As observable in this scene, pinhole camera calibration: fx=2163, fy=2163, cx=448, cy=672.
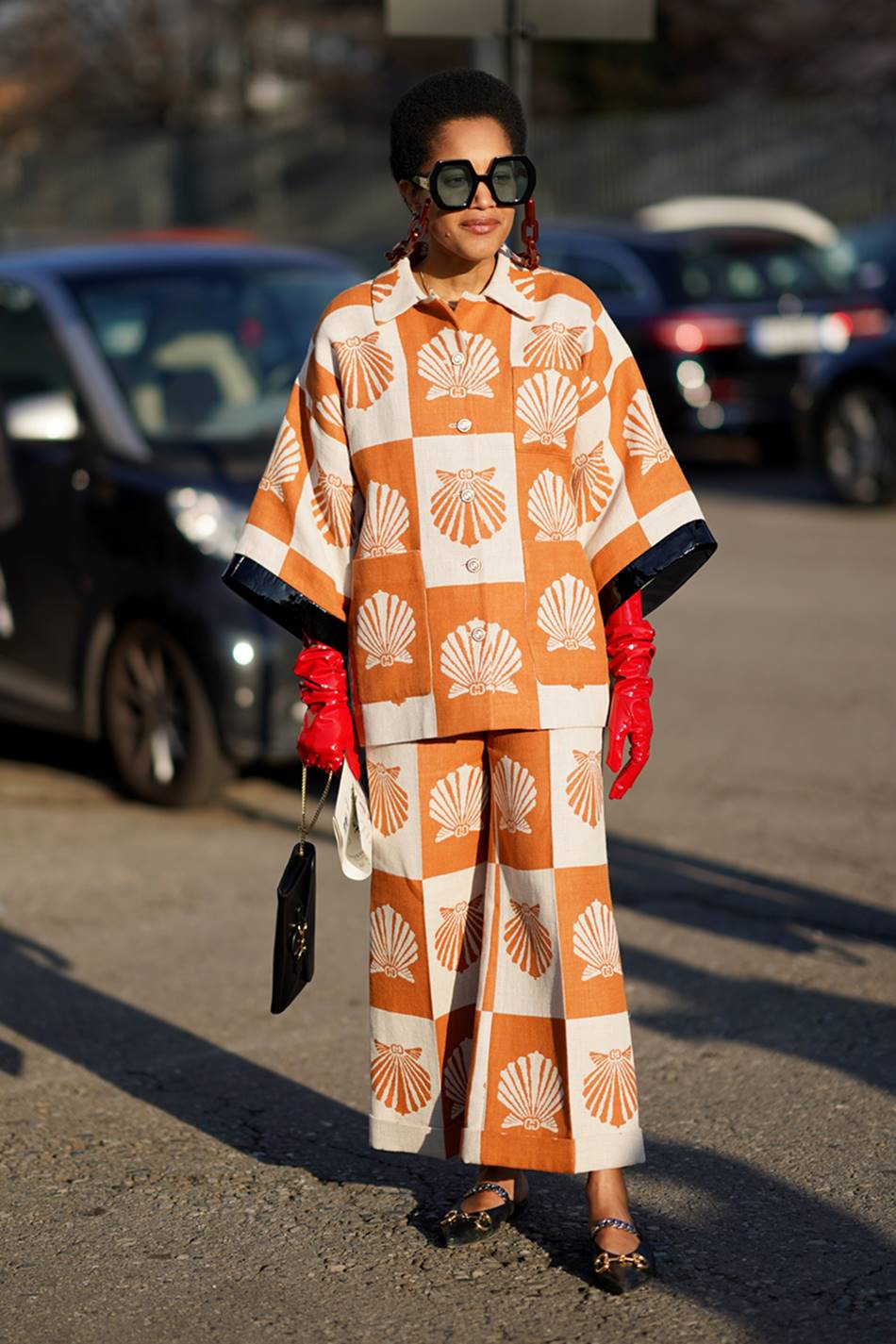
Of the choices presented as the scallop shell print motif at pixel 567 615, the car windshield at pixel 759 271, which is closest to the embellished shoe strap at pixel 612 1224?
the scallop shell print motif at pixel 567 615

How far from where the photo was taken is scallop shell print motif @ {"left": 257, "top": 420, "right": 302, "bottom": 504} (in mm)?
3777

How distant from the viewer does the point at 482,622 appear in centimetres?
359

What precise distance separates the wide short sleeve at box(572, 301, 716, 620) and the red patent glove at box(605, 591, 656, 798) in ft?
0.11

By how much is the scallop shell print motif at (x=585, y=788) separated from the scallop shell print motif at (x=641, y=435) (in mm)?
504

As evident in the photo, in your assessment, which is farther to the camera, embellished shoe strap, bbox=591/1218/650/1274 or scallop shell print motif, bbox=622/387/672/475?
scallop shell print motif, bbox=622/387/672/475

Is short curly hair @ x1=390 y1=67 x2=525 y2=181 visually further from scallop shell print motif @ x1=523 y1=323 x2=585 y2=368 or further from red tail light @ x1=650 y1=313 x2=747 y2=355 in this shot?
red tail light @ x1=650 y1=313 x2=747 y2=355

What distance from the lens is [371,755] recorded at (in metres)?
3.74

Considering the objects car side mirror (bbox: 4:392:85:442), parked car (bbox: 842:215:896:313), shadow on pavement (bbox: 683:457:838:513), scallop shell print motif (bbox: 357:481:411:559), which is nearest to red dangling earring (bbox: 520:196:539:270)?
scallop shell print motif (bbox: 357:481:411:559)

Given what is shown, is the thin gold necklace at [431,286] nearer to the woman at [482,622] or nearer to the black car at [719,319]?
the woman at [482,622]

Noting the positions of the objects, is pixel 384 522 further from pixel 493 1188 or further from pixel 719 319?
pixel 719 319

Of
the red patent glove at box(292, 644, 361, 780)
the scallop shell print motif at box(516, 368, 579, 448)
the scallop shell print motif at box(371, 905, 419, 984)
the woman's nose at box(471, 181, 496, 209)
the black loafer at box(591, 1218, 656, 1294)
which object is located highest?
the woman's nose at box(471, 181, 496, 209)

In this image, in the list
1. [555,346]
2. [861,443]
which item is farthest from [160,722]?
[861,443]

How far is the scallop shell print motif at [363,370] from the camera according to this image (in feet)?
11.9

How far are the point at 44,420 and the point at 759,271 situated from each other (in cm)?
926
